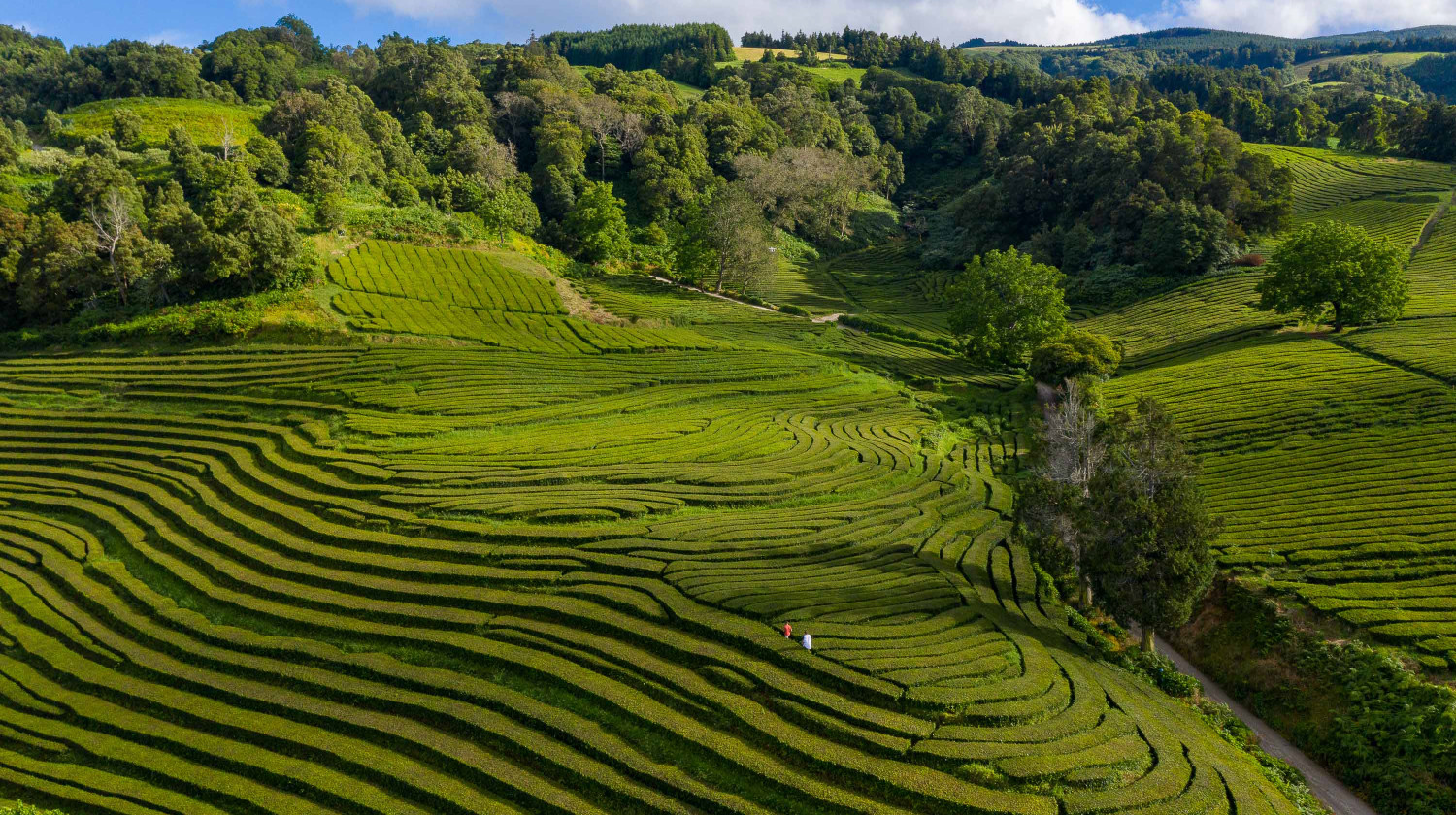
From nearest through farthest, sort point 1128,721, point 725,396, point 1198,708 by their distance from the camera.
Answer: point 1128,721 < point 1198,708 < point 725,396

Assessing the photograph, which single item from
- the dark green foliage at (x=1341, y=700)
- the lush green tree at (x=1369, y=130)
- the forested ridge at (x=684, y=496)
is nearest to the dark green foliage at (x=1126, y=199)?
the forested ridge at (x=684, y=496)

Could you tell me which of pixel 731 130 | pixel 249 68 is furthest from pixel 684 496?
pixel 249 68

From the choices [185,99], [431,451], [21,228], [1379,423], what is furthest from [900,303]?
[185,99]

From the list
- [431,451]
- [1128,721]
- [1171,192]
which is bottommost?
[1128,721]

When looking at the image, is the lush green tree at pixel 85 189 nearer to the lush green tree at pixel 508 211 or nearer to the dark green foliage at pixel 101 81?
the lush green tree at pixel 508 211

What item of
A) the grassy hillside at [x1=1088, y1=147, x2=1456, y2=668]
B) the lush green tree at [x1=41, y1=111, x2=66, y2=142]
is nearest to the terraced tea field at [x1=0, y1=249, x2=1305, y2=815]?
the grassy hillside at [x1=1088, y1=147, x2=1456, y2=668]

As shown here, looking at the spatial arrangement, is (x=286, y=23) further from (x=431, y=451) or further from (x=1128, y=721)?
(x=1128, y=721)
